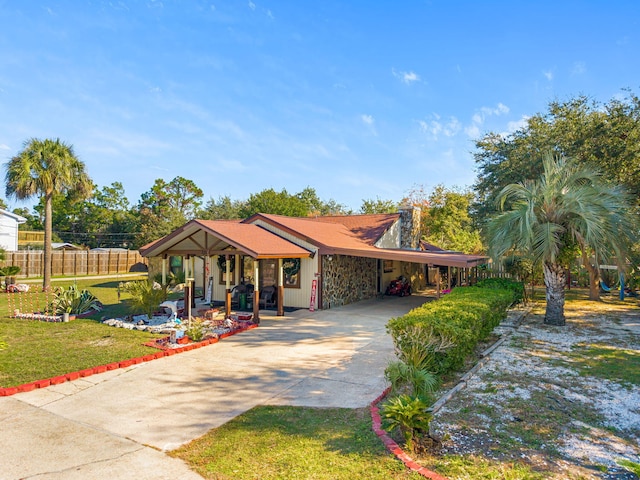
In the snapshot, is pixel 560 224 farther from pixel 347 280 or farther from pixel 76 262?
pixel 76 262

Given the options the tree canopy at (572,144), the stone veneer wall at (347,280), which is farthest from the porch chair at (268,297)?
the tree canopy at (572,144)

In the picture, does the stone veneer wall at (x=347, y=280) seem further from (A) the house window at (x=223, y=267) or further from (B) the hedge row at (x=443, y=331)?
(B) the hedge row at (x=443, y=331)

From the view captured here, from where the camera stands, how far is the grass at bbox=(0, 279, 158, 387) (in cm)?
696

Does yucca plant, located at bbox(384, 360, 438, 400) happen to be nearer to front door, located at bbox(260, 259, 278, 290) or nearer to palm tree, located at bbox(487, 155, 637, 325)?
palm tree, located at bbox(487, 155, 637, 325)

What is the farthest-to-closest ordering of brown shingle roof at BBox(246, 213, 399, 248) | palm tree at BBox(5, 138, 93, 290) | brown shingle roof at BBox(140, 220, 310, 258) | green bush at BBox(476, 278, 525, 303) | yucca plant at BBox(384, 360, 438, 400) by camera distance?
palm tree at BBox(5, 138, 93, 290), brown shingle roof at BBox(246, 213, 399, 248), green bush at BBox(476, 278, 525, 303), brown shingle roof at BBox(140, 220, 310, 258), yucca plant at BBox(384, 360, 438, 400)

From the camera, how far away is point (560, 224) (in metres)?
11.1

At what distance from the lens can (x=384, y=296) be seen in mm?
18656

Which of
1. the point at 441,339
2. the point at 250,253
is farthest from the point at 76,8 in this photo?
the point at 441,339

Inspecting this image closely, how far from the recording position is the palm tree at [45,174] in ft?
59.8

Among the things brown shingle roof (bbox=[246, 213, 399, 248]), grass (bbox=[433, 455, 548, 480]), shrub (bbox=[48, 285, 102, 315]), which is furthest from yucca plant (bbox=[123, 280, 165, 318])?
grass (bbox=[433, 455, 548, 480])

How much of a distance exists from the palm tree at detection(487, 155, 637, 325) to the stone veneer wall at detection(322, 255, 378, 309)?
236 inches

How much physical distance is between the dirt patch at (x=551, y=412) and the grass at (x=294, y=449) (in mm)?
814

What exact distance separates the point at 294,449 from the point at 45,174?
66.0 feet

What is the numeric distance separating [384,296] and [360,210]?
2714cm
